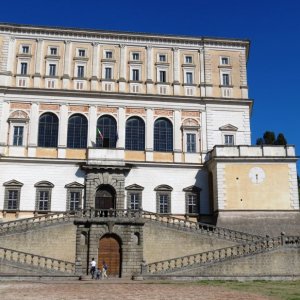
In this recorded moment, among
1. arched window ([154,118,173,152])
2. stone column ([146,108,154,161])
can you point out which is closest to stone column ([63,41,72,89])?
stone column ([146,108,154,161])

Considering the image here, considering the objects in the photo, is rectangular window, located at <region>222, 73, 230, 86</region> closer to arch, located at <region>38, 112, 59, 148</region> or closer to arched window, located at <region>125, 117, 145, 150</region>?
arched window, located at <region>125, 117, 145, 150</region>

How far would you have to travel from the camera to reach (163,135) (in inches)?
1475

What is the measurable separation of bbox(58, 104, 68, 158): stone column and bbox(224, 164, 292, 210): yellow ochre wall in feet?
41.7

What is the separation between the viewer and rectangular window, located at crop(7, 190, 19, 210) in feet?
111

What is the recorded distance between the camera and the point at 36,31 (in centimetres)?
3831

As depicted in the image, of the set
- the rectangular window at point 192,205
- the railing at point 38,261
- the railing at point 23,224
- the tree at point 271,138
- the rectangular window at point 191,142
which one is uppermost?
the tree at point 271,138

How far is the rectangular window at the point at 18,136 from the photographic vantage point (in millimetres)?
35591

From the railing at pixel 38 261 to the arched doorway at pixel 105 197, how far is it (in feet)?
24.8

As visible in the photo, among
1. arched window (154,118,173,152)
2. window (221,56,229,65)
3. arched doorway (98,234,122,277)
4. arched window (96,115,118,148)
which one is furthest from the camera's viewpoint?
window (221,56,229,65)

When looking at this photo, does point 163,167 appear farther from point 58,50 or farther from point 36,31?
point 36,31

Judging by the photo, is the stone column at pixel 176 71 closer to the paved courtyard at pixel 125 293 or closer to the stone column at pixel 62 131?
the stone column at pixel 62 131

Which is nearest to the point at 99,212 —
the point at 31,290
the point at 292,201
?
the point at 31,290

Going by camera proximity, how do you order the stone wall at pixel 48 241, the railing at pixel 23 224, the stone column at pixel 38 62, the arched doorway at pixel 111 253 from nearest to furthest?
the stone wall at pixel 48 241, the railing at pixel 23 224, the arched doorway at pixel 111 253, the stone column at pixel 38 62

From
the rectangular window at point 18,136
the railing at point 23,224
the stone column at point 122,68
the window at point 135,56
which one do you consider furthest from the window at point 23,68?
the railing at point 23,224
